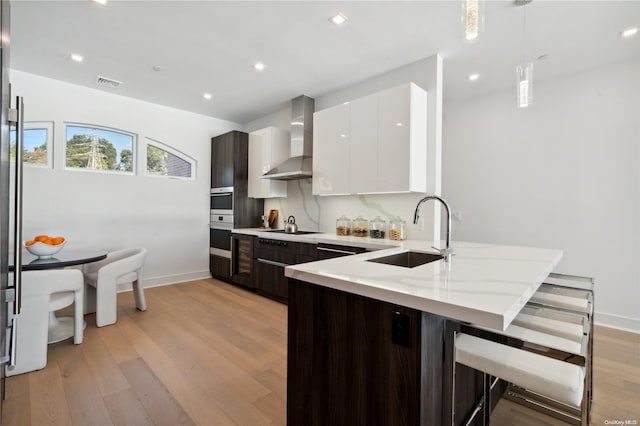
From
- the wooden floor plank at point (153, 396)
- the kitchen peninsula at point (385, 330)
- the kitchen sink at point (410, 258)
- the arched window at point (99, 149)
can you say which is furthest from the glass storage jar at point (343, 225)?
the arched window at point (99, 149)

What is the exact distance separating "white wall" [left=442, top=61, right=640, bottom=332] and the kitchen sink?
7.49 ft

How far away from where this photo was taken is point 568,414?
167 centimetres

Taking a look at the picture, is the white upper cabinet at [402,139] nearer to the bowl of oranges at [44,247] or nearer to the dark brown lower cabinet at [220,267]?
the dark brown lower cabinet at [220,267]

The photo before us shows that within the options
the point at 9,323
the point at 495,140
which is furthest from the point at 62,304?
the point at 495,140

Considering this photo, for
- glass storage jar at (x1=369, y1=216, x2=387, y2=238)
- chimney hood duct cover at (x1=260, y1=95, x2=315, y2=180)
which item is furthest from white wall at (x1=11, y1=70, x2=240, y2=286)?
glass storage jar at (x1=369, y1=216, x2=387, y2=238)

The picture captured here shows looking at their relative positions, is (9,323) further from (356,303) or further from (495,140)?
(495,140)

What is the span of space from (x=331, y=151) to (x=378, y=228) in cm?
108

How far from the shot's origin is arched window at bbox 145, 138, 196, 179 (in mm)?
4502

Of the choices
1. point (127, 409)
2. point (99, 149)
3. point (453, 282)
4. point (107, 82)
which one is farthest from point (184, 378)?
point (107, 82)

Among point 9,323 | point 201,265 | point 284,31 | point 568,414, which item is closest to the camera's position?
point 9,323

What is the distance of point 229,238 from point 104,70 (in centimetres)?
266

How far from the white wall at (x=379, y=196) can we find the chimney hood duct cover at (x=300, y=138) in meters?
0.20

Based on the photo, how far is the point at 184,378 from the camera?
6.70 feet

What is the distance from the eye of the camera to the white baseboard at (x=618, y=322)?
288cm
